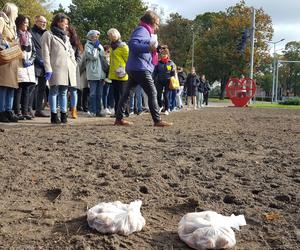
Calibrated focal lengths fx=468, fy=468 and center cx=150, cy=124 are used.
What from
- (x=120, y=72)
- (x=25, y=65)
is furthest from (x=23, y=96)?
(x=120, y=72)

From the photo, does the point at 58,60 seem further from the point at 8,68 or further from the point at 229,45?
the point at 229,45

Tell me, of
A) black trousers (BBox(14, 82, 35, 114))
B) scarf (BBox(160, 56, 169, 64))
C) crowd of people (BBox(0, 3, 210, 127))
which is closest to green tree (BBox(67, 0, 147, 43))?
scarf (BBox(160, 56, 169, 64))

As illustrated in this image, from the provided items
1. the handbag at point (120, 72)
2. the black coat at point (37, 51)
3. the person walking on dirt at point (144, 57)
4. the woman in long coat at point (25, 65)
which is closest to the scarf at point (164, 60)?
the handbag at point (120, 72)

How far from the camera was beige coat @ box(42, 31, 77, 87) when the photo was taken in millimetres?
7461

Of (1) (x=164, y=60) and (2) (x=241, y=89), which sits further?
(2) (x=241, y=89)

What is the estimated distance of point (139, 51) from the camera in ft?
24.1

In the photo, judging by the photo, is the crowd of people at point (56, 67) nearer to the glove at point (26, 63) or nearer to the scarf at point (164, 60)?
the glove at point (26, 63)

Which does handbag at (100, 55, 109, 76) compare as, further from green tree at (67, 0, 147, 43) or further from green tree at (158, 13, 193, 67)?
green tree at (158, 13, 193, 67)

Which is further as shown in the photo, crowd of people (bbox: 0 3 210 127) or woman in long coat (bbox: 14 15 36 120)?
woman in long coat (bbox: 14 15 36 120)

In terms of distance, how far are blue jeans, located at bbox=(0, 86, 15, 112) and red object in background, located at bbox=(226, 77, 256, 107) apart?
17.2m

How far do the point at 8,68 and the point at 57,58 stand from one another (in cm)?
79

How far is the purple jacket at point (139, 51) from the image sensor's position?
288 inches

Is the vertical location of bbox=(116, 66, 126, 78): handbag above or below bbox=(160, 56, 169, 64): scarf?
below

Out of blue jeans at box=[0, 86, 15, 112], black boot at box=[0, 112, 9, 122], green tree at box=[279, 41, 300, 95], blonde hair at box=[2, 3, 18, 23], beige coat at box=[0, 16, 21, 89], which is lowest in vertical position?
black boot at box=[0, 112, 9, 122]
